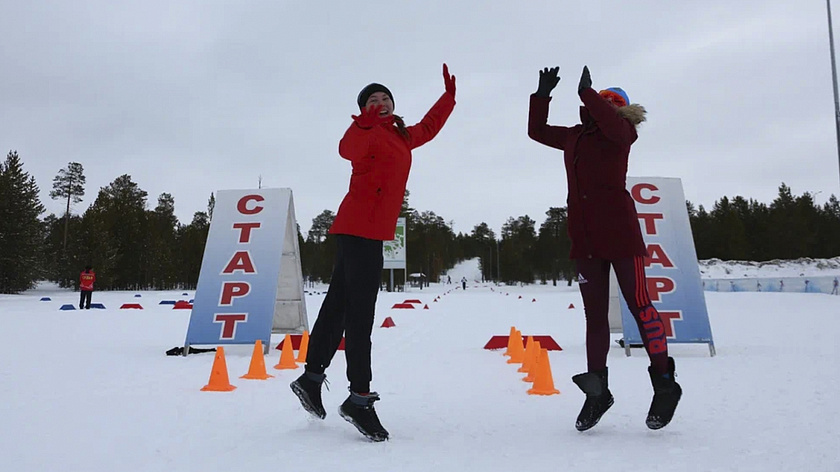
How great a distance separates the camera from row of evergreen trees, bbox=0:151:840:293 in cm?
4188

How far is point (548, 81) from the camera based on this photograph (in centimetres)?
344

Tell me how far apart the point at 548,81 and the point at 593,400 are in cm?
189

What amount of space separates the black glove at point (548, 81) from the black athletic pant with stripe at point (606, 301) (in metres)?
1.06

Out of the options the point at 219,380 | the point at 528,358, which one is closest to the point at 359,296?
the point at 219,380

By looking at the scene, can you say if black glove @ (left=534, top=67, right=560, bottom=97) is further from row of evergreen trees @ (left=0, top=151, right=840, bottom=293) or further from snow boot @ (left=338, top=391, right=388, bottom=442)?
row of evergreen trees @ (left=0, top=151, right=840, bottom=293)

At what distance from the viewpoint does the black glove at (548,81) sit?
344 centimetres

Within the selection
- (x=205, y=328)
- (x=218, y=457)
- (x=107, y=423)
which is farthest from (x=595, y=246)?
(x=205, y=328)

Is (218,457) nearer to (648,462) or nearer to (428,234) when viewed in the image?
(648,462)

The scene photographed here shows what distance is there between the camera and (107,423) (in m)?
3.23

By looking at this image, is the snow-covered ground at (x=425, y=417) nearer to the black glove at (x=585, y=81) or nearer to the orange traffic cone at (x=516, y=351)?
the orange traffic cone at (x=516, y=351)

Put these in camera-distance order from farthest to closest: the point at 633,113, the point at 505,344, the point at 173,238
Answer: the point at 173,238, the point at 505,344, the point at 633,113

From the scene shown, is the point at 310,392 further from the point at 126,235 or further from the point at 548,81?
the point at 126,235

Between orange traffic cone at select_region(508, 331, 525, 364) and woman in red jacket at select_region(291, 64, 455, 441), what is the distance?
11.0 feet

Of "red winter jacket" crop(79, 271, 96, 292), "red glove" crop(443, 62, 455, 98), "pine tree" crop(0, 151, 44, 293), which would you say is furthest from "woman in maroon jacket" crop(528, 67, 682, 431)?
"pine tree" crop(0, 151, 44, 293)
